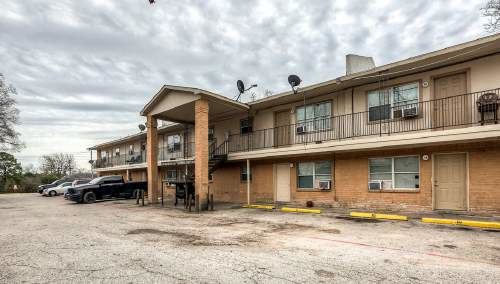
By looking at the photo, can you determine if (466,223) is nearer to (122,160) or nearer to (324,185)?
(324,185)

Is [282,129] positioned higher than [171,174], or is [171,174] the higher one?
[282,129]

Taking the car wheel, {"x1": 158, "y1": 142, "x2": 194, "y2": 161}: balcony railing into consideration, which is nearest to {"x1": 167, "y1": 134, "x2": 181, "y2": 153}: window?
{"x1": 158, "y1": 142, "x2": 194, "y2": 161}: balcony railing

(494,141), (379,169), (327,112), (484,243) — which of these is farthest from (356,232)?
(327,112)

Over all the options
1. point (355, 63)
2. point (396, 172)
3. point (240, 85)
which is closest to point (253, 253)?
point (396, 172)

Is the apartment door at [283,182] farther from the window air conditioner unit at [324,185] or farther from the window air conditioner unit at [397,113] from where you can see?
the window air conditioner unit at [397,113]

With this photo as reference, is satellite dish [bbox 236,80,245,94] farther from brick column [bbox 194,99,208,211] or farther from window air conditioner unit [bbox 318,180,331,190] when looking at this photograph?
window air conditioner unit [bbox 318,180,331,190]

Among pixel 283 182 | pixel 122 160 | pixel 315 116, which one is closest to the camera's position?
pixel 315 116

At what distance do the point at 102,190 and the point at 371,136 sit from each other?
18840mm

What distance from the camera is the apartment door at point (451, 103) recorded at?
10.9 m

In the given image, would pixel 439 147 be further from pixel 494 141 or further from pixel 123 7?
pixel 123 7

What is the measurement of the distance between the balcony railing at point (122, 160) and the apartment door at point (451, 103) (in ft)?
→ 86.6

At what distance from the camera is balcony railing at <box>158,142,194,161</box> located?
75.5 ft

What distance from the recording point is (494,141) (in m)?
10.4

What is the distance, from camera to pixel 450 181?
11.4m
